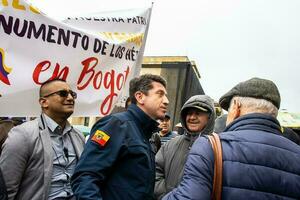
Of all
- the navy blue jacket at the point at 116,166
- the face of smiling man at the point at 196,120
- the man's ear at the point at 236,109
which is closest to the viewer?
the man's ear at the point at 236,109

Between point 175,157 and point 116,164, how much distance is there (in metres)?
0.87

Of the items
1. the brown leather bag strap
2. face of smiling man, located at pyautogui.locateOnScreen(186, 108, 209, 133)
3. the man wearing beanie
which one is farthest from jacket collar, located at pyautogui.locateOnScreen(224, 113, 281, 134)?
face of smiling man, located at pyautogui.locateOnScreen(186, 108, 209, 133)

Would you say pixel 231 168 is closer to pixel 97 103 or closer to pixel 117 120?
pixel 117 120

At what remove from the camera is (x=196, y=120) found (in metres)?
3.37

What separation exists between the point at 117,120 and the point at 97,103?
1.39 m

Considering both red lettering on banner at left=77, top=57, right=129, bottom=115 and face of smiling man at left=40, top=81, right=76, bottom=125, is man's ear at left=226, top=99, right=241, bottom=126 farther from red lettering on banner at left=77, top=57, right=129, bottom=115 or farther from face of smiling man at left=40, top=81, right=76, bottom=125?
red lettering on banner at left=77, top=57, right=129, bottom=115

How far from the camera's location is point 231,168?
5.55ft

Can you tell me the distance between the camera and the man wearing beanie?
66.1 inches

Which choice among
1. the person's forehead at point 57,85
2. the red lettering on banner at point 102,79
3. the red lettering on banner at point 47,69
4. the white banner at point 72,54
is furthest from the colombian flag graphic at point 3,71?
the red lettering on banner at point 102,79

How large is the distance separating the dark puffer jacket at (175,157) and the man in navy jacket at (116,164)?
54 cm

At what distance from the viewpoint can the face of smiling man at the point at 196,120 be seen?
3.33m

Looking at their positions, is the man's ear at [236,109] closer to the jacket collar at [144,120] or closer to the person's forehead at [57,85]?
the jacket collar at [144,120]

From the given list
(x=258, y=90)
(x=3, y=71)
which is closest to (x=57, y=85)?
(x=3, y=71)

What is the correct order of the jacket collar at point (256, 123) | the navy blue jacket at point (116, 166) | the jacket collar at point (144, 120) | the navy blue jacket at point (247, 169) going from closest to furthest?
1. the navy blue jacket at point (247, 169)
2. the jacket collar at point (256, 123)
3. the navy blue jacket at point (116, 166)
4. the jacket collar at point (144, 120)
